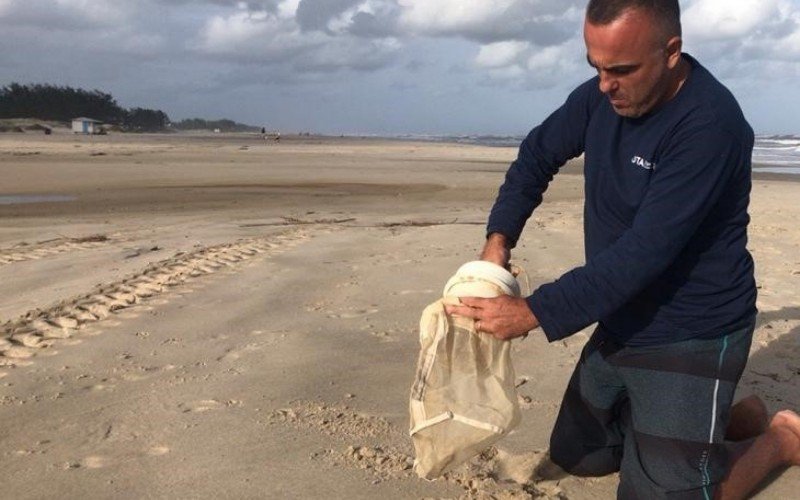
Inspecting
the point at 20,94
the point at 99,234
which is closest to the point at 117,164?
the point at 99,234

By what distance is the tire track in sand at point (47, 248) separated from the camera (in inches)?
278

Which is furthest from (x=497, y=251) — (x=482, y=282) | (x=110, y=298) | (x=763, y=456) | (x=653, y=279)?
(x=110, y=298)

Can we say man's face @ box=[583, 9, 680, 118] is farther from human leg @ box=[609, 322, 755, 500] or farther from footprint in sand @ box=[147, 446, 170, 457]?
footprint in sand @ box=[147, 446, 170, 457]

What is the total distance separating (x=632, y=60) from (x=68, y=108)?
275ft

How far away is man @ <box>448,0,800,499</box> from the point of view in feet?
7.43

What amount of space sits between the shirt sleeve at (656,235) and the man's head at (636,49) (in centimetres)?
19

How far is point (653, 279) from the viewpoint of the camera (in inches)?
90.7

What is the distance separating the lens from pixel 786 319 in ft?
16.8

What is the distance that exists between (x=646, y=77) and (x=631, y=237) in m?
0.51

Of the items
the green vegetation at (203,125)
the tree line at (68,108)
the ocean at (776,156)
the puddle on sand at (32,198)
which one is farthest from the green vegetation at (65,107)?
the puddle on sand at (32,198)

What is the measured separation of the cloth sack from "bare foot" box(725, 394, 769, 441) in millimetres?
1174

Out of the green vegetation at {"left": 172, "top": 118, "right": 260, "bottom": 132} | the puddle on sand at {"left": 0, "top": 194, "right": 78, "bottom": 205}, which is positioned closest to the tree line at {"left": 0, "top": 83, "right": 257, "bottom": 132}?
the green vegetation at {"left": 172, "top": 118, "right": 260, "bottom": 132}

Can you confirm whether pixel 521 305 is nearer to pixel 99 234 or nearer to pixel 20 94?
pixel 99 234

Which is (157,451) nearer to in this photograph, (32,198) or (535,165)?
(535,165)
